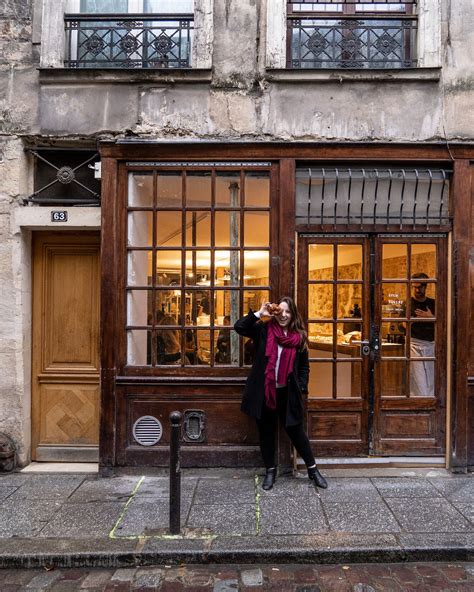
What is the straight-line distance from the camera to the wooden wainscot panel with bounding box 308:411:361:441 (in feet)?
19.0

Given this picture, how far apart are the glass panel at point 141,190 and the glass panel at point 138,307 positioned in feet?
3.55

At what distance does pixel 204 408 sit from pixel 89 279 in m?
2.25

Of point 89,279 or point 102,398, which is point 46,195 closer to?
point 89,279

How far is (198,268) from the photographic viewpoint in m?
5.84

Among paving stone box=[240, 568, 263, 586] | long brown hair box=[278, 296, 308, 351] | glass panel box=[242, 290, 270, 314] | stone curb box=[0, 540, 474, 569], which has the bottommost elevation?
paving stone box=[240, 568, 263, 586]

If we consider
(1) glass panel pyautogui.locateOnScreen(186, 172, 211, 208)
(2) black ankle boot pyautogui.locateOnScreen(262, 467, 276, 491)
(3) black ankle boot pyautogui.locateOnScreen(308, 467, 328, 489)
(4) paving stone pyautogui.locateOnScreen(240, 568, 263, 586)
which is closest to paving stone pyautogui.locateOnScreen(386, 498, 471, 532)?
(3) black ankle boot pyautogui.locateOnScreen(308, 467, 328, 489)

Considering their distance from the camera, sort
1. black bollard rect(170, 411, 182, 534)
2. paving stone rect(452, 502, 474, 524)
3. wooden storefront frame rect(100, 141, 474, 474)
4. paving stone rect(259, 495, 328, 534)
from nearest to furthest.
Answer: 1. black bollard rect(170, 411, 182, 534)
2. paving stone rect(259, 495, 328, 534)
3. paving stone rect(452, 502, 474, 524)
4. wooden storefront frame rect(100, 141, 474, 474)

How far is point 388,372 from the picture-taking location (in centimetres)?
584

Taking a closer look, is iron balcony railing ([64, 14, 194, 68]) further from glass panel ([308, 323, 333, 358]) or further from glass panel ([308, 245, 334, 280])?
glass panel ([308, 323, 333, 358])

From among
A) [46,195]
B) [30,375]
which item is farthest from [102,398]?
[46,195]

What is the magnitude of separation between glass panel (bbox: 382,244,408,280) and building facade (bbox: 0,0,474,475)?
3 cm

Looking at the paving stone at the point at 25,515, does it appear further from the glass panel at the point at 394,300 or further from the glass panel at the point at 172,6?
the glass panel at the point at 172,6

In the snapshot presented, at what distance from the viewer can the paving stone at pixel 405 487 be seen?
500 centimetres

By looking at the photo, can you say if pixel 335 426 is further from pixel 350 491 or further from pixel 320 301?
pixel 320 301
